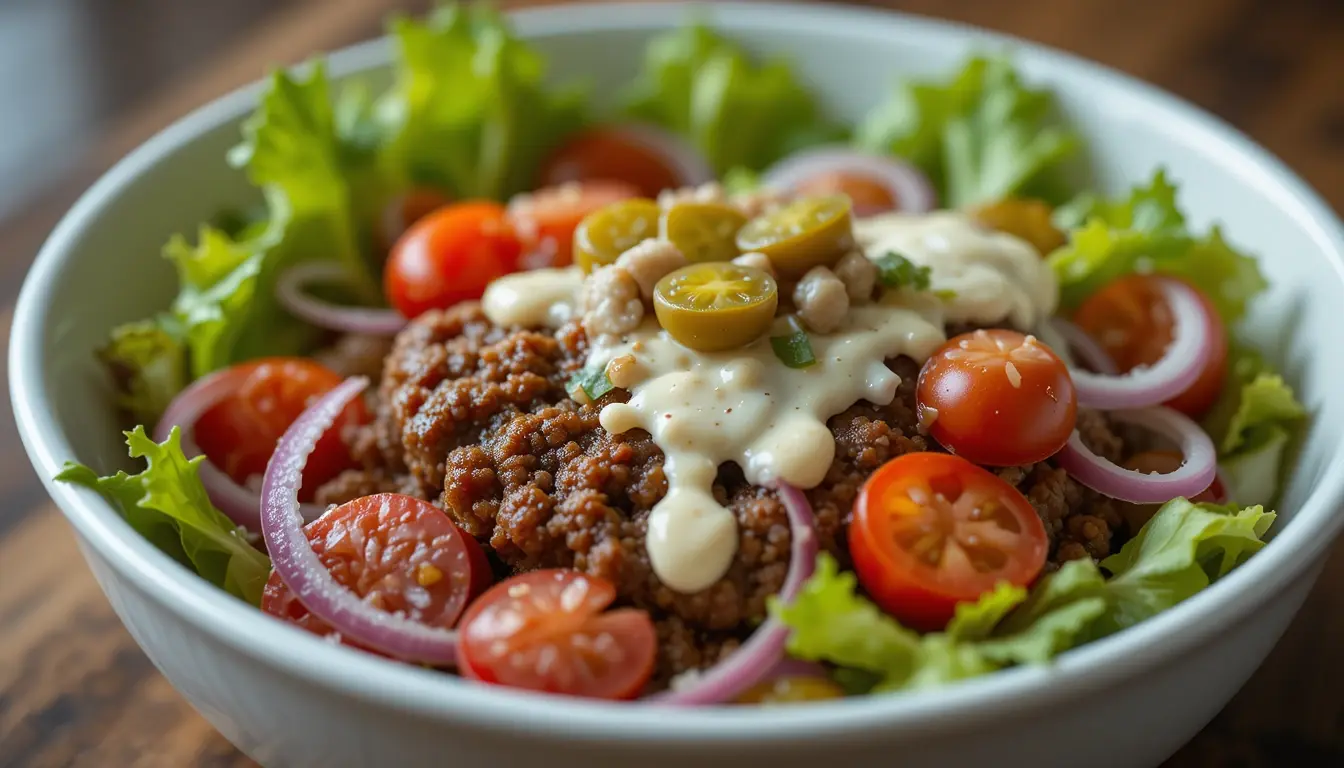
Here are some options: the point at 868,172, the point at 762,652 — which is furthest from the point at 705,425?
the point at 868,172

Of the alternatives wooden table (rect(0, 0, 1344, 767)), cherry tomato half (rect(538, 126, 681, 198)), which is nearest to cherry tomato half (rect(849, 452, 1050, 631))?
wooden table (rect(0, 0, 1344, 767))

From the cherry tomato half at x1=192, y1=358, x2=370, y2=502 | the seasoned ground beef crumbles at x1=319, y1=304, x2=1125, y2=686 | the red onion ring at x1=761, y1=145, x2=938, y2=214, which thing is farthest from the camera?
the red onion ring at x1=761, y1=145, x2=938, y2=214

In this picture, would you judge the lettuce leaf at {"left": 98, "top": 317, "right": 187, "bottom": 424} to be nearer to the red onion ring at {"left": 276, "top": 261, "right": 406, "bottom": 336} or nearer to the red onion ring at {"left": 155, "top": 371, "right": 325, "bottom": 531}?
the red onion ring at {"left": 155, "top": 371, "right": 325, "bottom": 531}

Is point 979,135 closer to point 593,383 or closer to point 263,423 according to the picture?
point 593,383

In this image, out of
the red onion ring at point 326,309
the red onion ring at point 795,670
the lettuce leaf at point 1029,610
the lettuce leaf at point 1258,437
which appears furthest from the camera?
the red onion ring at point 326,309

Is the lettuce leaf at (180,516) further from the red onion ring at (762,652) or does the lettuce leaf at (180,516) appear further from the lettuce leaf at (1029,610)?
the lettuce leaf at (1029,610)

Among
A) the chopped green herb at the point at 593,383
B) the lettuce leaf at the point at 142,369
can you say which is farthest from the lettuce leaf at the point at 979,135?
the lettuce leaf at the point at 142,369
